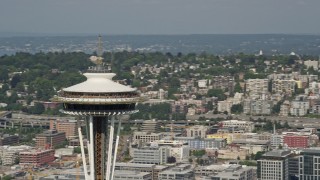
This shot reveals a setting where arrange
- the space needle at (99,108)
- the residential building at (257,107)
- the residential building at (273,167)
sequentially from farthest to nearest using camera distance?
the residential building at (257,107), the residential building at (273,167), the space needle at (99,108)

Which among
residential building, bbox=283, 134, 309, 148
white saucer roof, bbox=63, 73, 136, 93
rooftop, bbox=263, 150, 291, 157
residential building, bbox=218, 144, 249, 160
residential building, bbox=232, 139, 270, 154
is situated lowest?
residential building, bbox=218, 144, 249, 160

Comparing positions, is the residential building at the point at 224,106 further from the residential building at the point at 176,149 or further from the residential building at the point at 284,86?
the residential building at the point at 176,149

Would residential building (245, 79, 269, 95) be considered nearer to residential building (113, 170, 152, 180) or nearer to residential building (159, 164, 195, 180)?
residential building (159, 164, 195, 180)

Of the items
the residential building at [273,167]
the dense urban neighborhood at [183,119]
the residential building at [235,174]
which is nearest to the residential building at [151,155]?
the dense urban neighborhood at [183,119]

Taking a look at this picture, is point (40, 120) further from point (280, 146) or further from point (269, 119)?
point (280, 146)

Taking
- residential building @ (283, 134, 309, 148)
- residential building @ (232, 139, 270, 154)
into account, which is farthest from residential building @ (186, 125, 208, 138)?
residential building @ (283, 134, 309, 148)

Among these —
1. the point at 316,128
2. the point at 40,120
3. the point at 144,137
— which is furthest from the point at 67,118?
the point at 316,128
